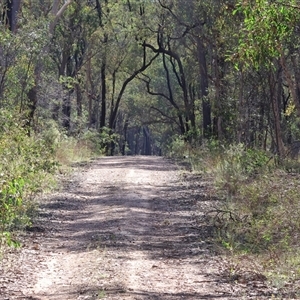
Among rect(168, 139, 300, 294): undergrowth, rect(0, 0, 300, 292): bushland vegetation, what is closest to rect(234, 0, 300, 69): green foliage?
rect(0, 0, 300, 292): bushland vegetation

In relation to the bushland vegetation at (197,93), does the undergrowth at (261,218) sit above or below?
below

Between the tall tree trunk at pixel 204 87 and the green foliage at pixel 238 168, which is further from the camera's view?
the tall tree trunk at pixel 204 87

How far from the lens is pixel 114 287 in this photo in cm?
823

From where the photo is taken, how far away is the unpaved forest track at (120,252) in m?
8.35

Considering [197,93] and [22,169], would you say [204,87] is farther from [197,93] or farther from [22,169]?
[197,93]

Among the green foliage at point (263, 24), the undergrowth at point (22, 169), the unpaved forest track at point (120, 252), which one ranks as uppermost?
the green foliage at point (263, 24)

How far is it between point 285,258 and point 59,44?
32210mm

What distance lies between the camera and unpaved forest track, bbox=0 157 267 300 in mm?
8352

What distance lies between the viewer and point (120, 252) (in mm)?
10398

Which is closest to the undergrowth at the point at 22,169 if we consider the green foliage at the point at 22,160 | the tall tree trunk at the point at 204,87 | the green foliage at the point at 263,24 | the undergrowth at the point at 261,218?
the green foliage at the point at 22,160

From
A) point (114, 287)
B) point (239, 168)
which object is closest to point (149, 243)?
point (114, 287)

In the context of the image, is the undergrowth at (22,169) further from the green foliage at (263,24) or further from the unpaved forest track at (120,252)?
the green foliage at (263,24)

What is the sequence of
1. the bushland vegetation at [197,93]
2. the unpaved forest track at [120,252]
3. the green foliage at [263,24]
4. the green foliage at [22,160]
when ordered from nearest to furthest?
the unpaved forest track at [120,252], the green foliage at [263,24], the bushland vegetation at [197,93], the green foliage at [22,160]

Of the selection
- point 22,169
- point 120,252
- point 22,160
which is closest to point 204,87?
point 22,160
